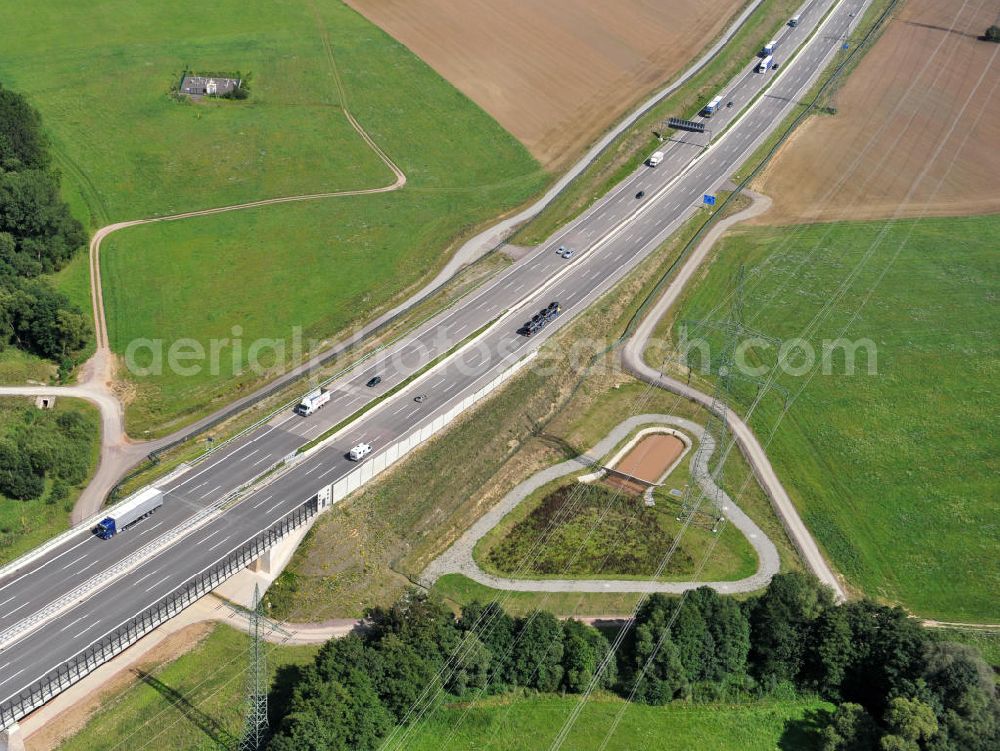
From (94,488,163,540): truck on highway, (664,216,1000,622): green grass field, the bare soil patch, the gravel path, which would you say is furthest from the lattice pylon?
(664,216,1000,622): green grass field

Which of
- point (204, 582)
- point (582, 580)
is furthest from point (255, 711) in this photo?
point (582, 580)

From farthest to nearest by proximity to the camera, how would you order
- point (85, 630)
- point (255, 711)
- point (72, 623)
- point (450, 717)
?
point (450, 717)
point (72, 623)
point (85, 630)
point (255, 711)

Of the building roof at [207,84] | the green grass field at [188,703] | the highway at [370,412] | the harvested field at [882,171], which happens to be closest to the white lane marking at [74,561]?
the highway at [370,412]

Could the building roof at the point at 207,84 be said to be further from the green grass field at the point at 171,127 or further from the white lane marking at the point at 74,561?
the white lane marking at the point at 74,561

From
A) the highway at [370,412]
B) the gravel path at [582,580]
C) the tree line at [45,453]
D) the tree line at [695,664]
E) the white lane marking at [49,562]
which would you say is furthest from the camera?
the gravel path at [582,580]

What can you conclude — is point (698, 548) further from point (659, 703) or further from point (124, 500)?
point (124, 500)

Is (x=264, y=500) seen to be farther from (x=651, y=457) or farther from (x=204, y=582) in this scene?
(x=651, y=457)
